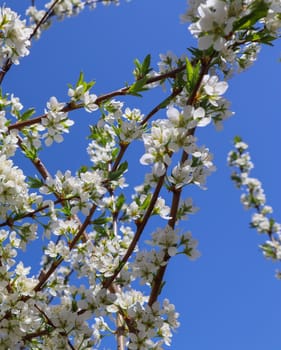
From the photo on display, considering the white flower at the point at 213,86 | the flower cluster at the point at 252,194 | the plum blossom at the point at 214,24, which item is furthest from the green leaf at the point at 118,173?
the flower cluster at the point at 252,194

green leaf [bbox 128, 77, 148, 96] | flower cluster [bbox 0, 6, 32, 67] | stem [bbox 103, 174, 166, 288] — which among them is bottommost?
Result: stem [bbox 103, 174, 166, 288]

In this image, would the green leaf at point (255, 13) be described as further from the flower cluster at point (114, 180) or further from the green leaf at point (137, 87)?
the green leaf at point (137, 87)

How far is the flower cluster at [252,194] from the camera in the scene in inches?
324

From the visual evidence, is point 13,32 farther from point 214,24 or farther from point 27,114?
point 214,24

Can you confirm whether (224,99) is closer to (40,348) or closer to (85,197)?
(85,197)

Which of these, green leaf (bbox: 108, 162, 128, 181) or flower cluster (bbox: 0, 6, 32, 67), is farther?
green leaf (bbox: 108, 162, 128, 181)

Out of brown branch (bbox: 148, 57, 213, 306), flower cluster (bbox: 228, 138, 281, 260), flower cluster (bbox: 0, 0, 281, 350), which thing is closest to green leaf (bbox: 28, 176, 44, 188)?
flower cluster (bbox: 0, 0, 281, 350)

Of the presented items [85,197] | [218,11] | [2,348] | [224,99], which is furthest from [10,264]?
[218,11]

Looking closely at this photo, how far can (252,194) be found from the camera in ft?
29.9

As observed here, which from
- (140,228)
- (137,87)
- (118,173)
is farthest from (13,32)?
(140,228)

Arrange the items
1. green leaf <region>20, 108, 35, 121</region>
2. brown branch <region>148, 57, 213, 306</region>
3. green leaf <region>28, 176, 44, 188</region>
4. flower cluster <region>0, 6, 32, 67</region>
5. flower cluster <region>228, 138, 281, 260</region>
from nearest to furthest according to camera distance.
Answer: brown branch <region>148, 57, 213, 306</region> → flower cluster <region>0, 6, 32, 67</region> → green leaf <region>28, 176, 44, 188</region> → green leaf <region>20, 108, 35, 121</region> → flower cluster <region>228, 138, 281, 260</region>

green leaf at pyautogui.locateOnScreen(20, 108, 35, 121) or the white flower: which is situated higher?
green leaf at pyautogui.locateOnScreen(20, 108, 35, 121)

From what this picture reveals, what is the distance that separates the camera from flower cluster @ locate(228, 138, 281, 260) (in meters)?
8.24

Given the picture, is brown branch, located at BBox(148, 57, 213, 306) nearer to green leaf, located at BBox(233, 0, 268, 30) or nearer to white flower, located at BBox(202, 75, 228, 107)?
white flower, located at BBox(202, 75, 228, 107)
